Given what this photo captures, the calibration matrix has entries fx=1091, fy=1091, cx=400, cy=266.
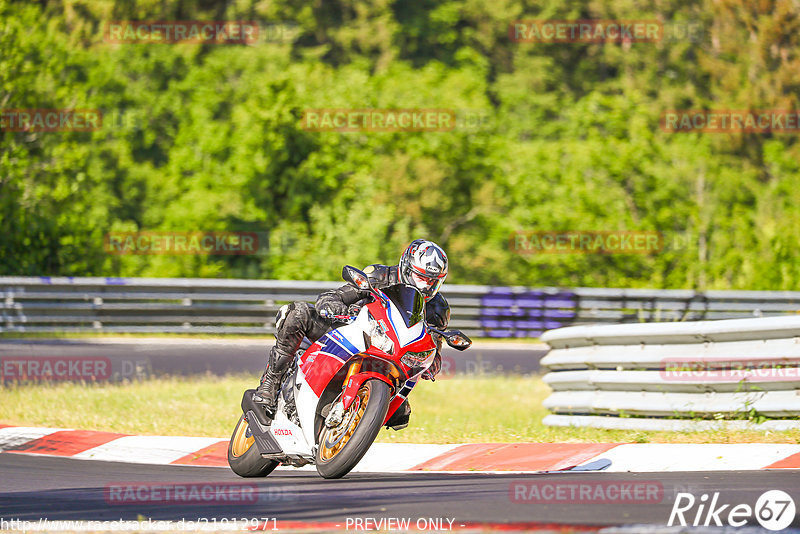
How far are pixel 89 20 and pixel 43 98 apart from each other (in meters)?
18.4

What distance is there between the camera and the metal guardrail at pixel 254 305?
20.8 meters

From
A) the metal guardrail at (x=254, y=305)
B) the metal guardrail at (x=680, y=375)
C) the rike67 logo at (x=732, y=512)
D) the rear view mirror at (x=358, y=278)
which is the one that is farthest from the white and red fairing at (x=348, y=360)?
the metal guardrail at (x=254, y=305)

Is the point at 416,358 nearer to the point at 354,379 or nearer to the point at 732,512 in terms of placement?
the point at 354,379

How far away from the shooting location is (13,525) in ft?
18.7

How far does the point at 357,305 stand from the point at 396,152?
81.5 feet

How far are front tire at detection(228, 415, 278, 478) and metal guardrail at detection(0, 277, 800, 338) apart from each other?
12.3 m

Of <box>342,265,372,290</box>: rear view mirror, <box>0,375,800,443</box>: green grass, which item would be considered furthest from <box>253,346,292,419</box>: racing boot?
<box>0,375,800,443</box>: green grass

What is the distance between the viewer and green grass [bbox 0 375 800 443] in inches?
366

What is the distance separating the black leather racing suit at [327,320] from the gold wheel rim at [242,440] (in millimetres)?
574

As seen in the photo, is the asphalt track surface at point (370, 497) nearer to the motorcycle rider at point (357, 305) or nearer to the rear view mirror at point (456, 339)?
the motorcycle rider at point (357, 305)

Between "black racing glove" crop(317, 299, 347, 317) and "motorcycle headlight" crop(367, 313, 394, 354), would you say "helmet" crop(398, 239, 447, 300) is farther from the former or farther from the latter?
"black racing glove" crop(317, 299, 347, 317)

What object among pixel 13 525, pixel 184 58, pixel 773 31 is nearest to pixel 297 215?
pixel 184 58

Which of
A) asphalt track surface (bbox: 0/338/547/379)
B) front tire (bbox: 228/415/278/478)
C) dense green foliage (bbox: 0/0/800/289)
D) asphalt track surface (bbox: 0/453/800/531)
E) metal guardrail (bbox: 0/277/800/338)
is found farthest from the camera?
dense green foliage (bbox: 0/0/800/289)

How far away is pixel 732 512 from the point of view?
18.8ft
